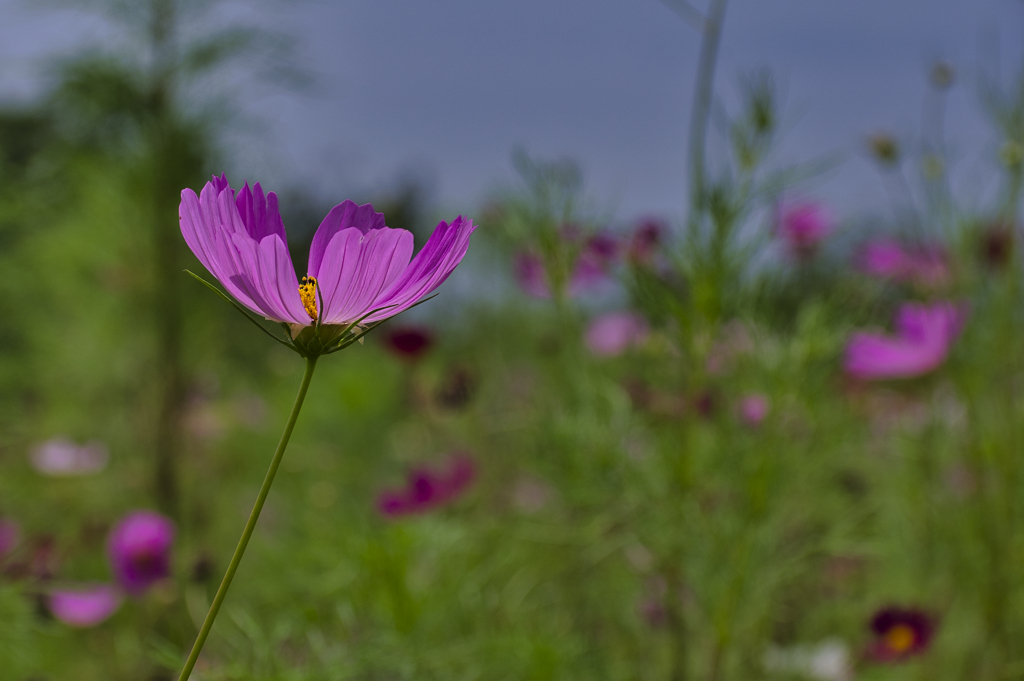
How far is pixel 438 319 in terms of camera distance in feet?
7.82

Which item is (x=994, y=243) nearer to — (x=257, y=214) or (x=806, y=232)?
(x=806, y=232)

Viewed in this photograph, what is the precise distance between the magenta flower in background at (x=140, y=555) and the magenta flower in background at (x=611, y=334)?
0.65m

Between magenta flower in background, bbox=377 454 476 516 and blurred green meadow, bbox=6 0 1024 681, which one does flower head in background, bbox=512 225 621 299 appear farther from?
magenta flower in background, bbox=377 454 476 516

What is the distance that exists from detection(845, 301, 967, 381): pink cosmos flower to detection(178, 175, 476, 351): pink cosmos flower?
26.0 inches

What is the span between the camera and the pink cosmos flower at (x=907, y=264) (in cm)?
93

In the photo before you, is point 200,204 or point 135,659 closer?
point 200,204

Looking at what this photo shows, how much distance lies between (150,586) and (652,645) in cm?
58

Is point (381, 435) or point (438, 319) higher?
point (438, 319)

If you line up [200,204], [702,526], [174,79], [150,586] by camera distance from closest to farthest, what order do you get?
[200,204] → [702,526] → [150,586] → [174,79]

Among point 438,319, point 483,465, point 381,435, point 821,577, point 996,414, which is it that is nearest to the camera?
point 996,414

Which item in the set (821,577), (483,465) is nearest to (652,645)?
(821,577)

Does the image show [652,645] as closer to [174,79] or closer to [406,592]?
[406,592]

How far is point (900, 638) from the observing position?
0.75 m

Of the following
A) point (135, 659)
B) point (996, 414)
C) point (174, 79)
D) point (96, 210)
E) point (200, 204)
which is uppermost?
point (174, 79)
